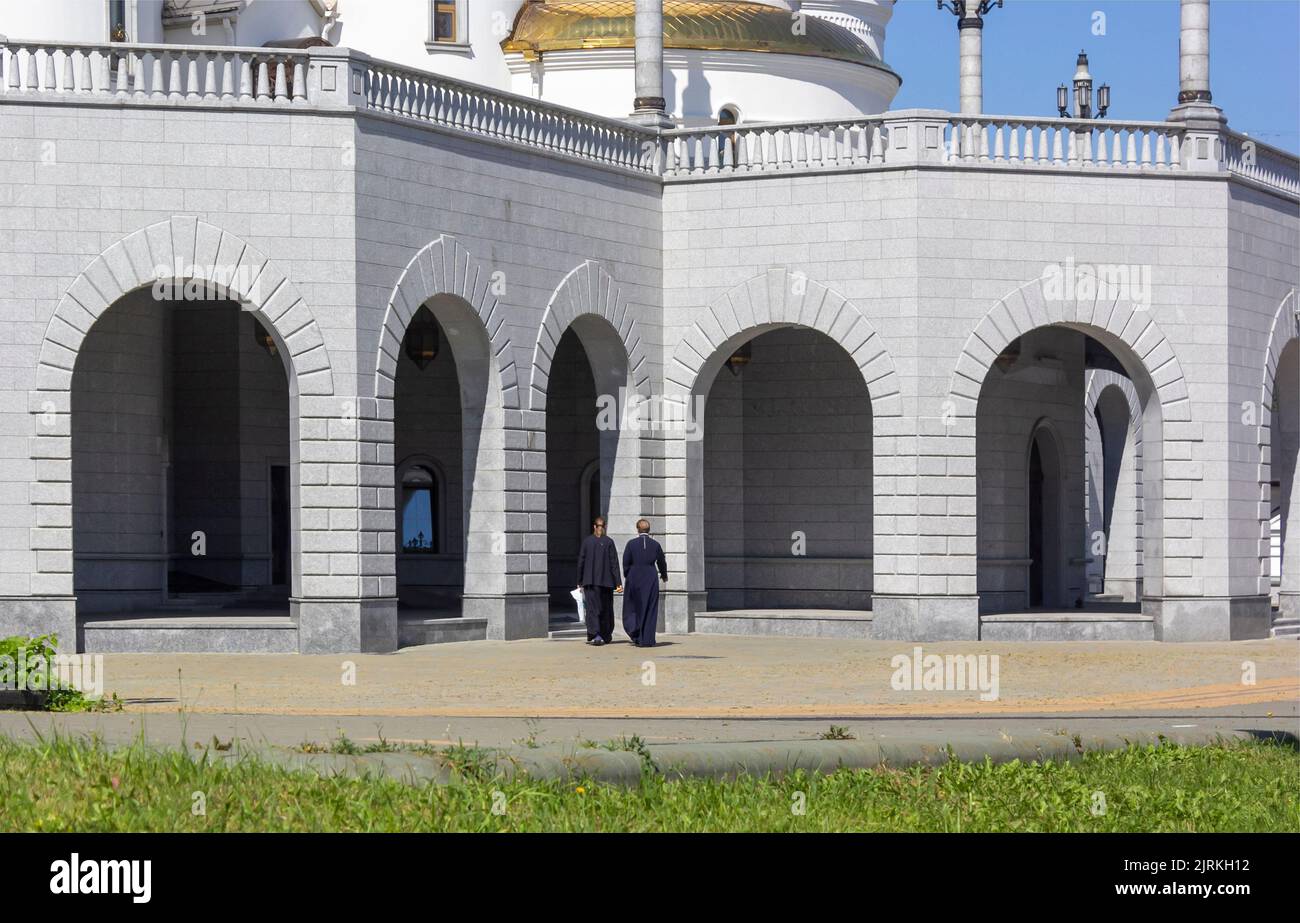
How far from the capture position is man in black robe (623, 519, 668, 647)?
25.5m

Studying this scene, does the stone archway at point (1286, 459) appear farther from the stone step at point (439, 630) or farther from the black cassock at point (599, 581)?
the stone step at point (439, 630)

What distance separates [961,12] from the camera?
41.5 meters

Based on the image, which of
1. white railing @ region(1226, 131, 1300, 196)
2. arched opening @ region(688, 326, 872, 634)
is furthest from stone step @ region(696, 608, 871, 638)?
white railing @ region(1226, 131, 1300, 196)

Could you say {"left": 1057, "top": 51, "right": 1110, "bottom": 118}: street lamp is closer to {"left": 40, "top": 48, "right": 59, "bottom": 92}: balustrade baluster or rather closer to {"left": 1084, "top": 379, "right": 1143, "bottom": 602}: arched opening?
{"left": 1084, "top": 379, "right": 1143, "bottom": 602}: arched opening

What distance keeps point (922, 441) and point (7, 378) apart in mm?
11829

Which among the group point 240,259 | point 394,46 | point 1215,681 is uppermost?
point 394,46

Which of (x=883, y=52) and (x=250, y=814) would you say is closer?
(x=250, y=814)

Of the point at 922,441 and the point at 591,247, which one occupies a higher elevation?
the point at 591,247

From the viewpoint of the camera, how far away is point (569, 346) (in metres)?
33.0

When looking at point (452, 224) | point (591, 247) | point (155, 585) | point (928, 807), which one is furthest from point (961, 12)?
point (928, 807)

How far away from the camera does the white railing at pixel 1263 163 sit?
2861 cm

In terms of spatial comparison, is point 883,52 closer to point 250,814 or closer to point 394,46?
point 394,46

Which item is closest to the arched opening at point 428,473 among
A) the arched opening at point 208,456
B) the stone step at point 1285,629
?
the arched opening at point 208,456
